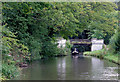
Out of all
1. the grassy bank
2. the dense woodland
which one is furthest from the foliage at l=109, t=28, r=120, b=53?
the dense woodland

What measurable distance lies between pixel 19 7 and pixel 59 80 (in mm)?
4786

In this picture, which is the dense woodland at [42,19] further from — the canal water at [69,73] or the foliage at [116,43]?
the foliage at [116,43]

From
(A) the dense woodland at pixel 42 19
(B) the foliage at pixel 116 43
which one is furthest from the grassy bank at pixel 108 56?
(A) the dense woodland at pixel 42 19

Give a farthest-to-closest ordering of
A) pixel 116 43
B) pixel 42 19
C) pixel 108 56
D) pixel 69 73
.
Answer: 1. pixel 108 56
2. pixel 116 43
3. pixel 42 19
4. pixel 69 73

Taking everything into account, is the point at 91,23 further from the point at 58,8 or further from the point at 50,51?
the point at 50,51

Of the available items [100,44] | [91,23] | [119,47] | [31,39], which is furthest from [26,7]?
[100,44]

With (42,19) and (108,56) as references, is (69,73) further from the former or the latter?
(108,56)

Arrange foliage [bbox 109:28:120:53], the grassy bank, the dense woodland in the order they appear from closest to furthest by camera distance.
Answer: the dense woodland < the grassy bank < foliage [bbox 109:28:120:53]

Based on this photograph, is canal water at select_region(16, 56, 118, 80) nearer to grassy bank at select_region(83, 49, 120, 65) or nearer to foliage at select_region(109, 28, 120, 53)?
grassy bank at select_region(83, 49, 120, 65)

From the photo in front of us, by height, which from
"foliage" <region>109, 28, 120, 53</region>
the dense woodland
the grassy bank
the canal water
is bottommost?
the grassy bank

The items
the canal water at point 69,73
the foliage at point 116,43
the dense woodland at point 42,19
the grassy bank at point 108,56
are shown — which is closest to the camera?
the canal water at point 69,73

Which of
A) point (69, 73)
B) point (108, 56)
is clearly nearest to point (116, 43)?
point (108, 56)

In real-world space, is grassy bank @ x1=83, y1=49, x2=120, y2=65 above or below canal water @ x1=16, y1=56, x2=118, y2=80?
below

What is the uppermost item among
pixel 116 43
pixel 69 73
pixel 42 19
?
pixel 42 19
